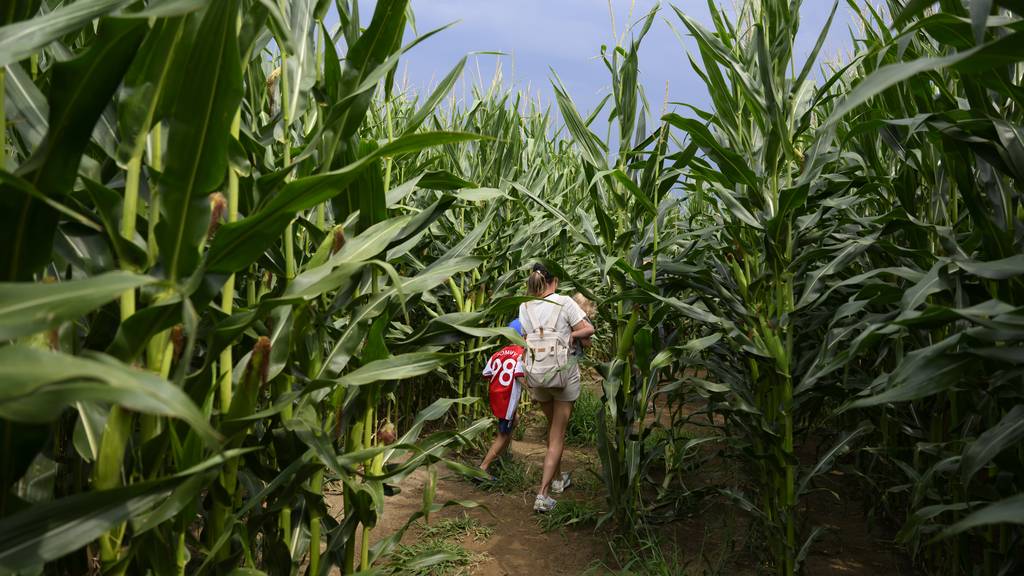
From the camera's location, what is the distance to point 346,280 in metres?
1.34

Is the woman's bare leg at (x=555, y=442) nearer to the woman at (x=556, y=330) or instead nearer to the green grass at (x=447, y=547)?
the woman at (x=556, y=330)

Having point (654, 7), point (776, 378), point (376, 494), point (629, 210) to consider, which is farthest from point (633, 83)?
point (376, 494)

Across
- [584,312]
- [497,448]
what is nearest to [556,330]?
[584,312]

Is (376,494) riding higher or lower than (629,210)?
lower

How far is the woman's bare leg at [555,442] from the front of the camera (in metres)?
4.14

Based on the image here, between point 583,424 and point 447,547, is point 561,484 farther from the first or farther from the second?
point 583,424

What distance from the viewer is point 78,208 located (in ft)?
3.92

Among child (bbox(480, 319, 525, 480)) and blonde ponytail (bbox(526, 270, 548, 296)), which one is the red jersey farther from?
blonde ponytail (bbox(526, 270, 548, 296))

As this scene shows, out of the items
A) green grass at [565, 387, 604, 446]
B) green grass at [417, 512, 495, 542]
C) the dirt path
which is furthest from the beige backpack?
green grass at [565, 387, 604, 446]

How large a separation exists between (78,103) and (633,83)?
2.93 meters

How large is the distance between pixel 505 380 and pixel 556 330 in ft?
1.66

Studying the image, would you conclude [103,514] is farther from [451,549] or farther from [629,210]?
[629,210]

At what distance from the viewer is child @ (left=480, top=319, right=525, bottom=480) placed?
4.52 metres

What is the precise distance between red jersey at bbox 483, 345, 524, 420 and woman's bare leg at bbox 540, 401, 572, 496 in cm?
30
